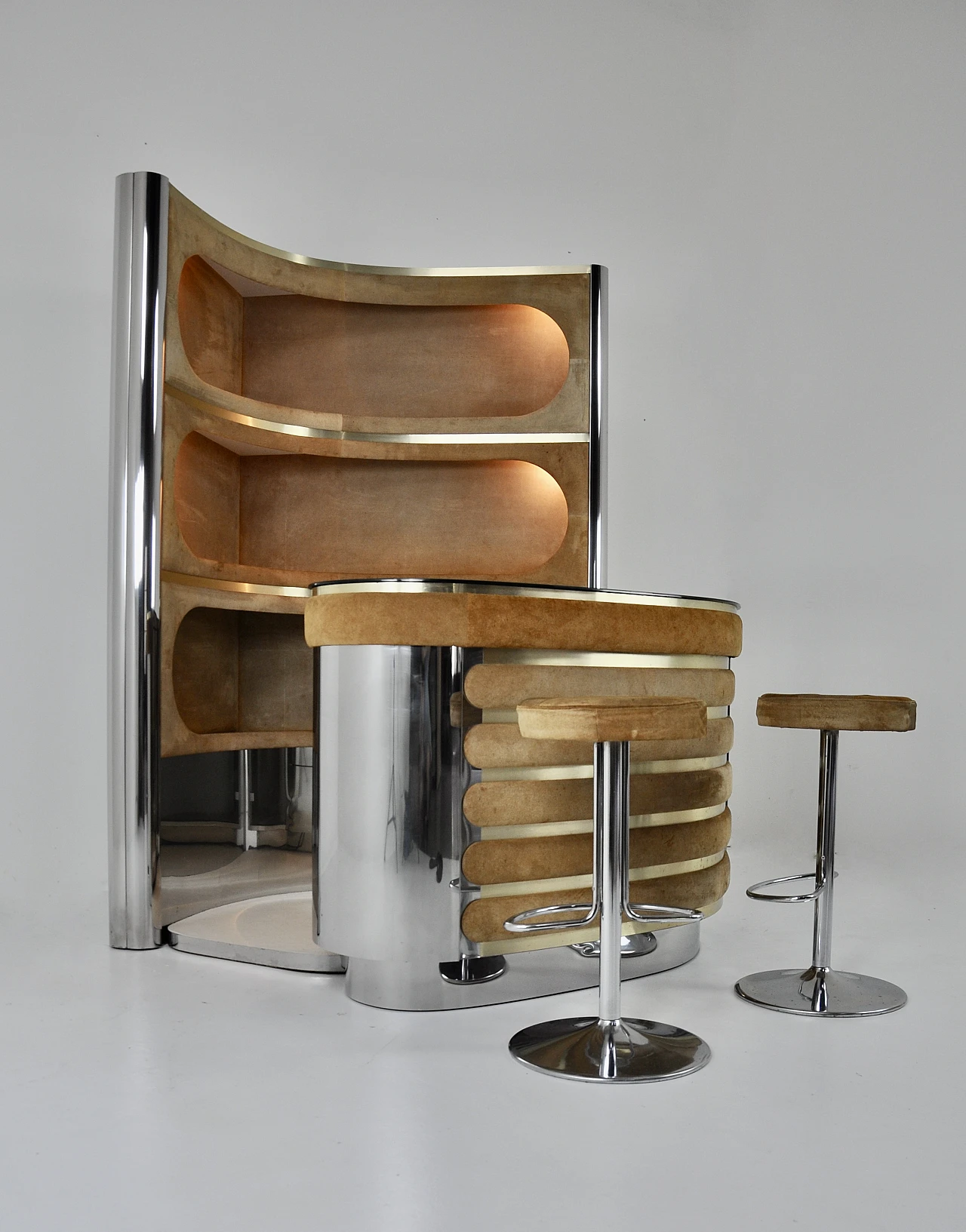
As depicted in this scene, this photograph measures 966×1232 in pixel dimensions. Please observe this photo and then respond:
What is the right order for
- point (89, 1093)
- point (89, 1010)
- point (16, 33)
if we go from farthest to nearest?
point (16, 33) → point (89, 1010) → point (89, 1093)

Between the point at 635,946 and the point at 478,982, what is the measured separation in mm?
473

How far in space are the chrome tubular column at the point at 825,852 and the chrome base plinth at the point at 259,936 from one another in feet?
3.99

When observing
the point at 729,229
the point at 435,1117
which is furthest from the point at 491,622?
the point at 729,229

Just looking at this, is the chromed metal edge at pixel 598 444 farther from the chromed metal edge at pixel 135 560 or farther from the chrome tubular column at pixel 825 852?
the chromed metal edge at pixel 135 560

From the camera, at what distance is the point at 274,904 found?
3623mm

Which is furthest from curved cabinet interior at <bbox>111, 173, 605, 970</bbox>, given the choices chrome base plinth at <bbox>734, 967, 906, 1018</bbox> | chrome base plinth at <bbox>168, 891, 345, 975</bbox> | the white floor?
chrome base plinth at <bbox>734, 967, 906, 1018</bbox>

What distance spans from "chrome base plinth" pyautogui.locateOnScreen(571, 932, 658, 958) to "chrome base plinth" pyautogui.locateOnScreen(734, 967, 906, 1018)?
9.3 inches

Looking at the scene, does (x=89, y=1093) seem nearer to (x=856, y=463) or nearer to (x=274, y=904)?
(x=274, y=904)

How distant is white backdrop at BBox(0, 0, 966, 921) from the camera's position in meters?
4.58

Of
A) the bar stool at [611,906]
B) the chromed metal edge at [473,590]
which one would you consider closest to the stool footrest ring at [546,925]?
the bar stool at [611,906]

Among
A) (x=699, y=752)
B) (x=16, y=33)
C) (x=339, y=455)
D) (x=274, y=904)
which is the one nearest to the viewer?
(x=699, y=752)

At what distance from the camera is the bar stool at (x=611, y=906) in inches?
81.7

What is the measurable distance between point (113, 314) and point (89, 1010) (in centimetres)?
190

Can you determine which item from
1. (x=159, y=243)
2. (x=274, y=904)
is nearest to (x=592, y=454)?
(x=159, y=243)
